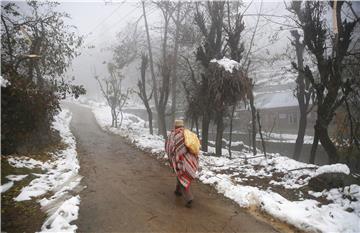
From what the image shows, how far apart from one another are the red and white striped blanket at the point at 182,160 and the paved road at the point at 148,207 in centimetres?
63

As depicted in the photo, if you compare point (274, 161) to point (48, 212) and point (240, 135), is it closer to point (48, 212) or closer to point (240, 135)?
point (48, 212)

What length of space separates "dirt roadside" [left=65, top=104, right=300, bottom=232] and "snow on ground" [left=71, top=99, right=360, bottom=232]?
1.08 ft

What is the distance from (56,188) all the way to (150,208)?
2.86m

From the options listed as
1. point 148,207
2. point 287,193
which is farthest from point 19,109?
point 287,193

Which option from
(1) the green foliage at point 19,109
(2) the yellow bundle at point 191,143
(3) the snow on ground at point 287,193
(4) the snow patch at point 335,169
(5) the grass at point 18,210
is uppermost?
(1) the green foliage at point 19,109

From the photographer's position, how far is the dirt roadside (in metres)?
5.65

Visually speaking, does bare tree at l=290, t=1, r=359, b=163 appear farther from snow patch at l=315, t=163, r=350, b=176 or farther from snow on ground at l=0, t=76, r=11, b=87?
snow on ground at l=0, t=76, r=11, b=87

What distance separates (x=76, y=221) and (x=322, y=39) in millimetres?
8944

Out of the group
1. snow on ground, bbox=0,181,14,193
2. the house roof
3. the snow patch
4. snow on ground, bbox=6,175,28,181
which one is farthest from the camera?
the house roof

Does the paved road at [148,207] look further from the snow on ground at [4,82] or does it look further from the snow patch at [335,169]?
the snow on ground at [4,82]

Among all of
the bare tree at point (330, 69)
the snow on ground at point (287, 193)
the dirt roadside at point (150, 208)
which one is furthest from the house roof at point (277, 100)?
the dirt roadside at point (150, 208)

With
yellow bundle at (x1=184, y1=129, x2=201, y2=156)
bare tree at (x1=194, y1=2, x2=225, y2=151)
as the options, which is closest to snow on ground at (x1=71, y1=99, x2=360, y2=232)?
yellow bundle at (x1=184, y1=129, x2=201, y2=156)

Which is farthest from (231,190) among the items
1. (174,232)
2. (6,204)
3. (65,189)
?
(6,204)

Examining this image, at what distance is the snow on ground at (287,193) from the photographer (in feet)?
19.2
